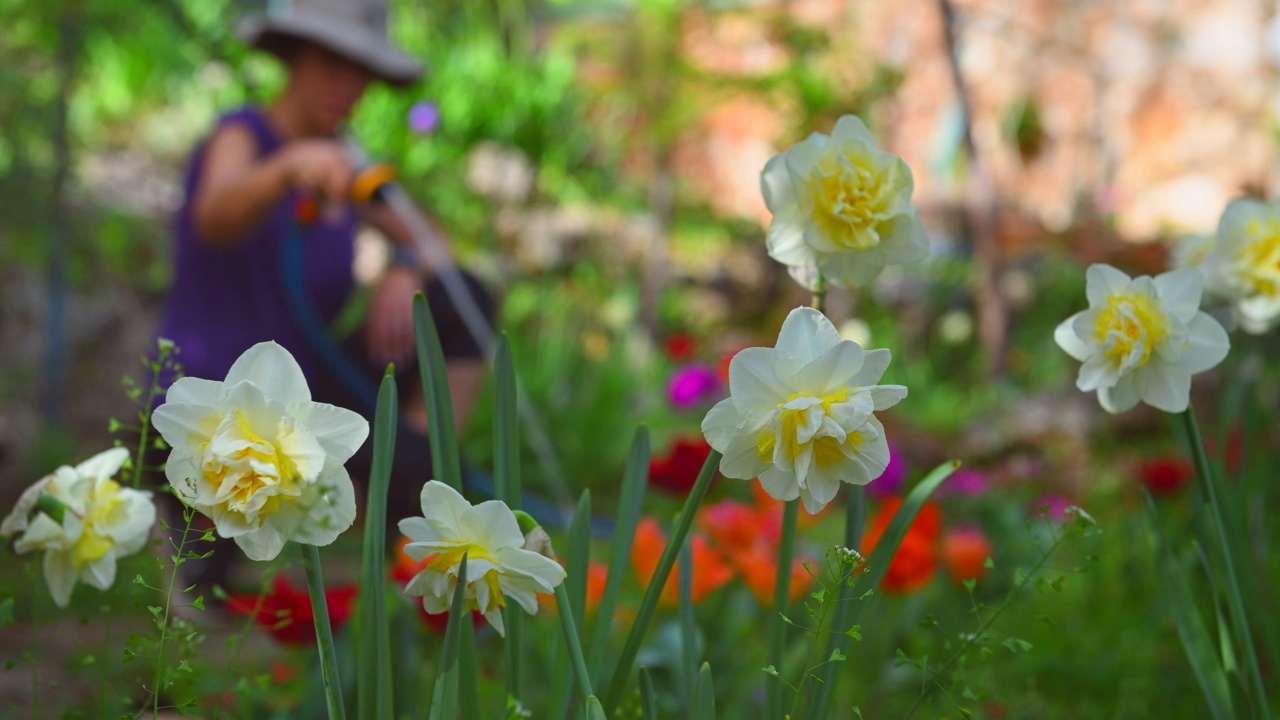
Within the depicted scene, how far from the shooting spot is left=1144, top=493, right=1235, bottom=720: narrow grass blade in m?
0.69

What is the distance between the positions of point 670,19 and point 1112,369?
4055mm

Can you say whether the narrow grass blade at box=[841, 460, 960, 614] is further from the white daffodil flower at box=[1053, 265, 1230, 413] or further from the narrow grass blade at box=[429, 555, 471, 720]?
the narrow grass blade at box=[429, 555, 471, 720]

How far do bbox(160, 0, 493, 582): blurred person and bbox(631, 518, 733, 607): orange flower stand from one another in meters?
0.69

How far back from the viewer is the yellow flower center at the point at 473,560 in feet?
1.65

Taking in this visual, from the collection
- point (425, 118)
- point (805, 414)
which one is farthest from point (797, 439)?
point (425, 118)

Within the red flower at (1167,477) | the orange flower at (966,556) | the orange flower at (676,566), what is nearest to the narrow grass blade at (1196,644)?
the orange flower at (676,566)

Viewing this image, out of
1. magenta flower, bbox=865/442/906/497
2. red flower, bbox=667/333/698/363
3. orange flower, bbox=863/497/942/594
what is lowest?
red flower, bbox=667/333/698/363

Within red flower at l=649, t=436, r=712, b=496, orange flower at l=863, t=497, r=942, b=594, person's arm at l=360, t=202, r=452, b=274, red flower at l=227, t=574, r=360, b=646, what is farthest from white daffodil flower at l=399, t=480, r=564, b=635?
person's arm at l=360, t=202, r=452, b=274

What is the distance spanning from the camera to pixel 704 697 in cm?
57

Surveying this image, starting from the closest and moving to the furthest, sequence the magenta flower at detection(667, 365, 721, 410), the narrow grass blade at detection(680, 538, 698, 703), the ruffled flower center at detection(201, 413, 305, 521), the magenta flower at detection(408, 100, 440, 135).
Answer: the ruffled flower center at detection(201, 413, 305, 521)
the narrow grass blade at detection(680, 538, 698, 703)
the magenta flower at detection(667, 365, 721, 410)
the magenta flower at detection(408, 100, 440, 135)

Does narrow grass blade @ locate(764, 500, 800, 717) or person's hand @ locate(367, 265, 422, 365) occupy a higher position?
narrow grass blade @ locate(764, 500, 800, 717)

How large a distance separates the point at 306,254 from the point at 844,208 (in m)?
1.83

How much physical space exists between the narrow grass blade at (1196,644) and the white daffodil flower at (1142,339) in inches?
4.3

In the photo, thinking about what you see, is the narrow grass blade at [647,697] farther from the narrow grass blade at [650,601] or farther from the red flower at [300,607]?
the red flower at [300,607]
